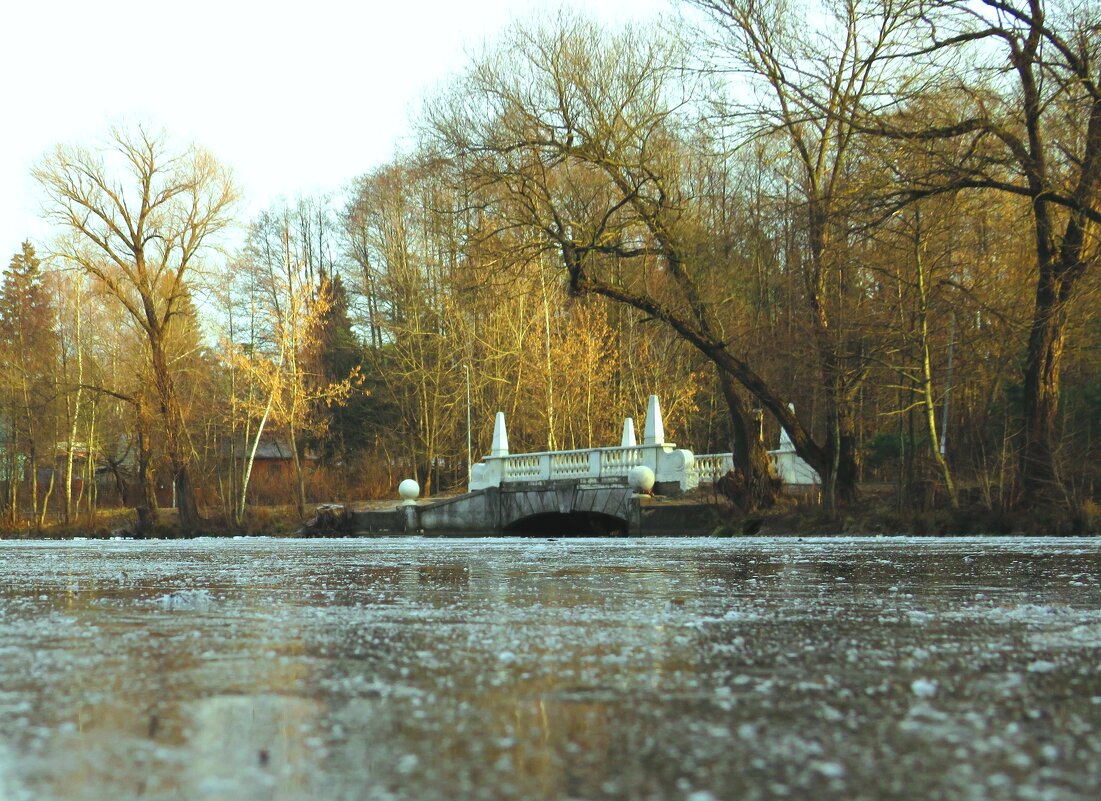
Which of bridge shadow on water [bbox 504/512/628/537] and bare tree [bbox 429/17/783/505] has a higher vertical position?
bare tree [bbox 429/17/783/505]

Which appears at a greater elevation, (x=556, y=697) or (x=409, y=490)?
(x=409, y=490)

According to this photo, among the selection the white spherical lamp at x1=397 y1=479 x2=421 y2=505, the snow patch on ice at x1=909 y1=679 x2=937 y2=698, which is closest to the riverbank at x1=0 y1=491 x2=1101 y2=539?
the white spherical lamp at x1=397 y1=479 x2=421 y2=505

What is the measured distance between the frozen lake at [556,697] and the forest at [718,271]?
44.6 ft

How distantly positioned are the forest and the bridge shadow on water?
16.6ft

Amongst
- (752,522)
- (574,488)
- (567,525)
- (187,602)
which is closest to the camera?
(187,602)

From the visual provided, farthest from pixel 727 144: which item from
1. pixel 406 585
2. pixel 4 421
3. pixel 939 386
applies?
pixel 4 421

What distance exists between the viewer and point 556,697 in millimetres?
3412

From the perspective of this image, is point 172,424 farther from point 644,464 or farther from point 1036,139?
point 1036,139

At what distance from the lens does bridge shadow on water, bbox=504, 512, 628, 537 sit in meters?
34.5

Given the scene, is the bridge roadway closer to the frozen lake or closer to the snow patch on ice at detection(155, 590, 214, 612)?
the snow patch on ice at detection(155, 590, 214, 612)

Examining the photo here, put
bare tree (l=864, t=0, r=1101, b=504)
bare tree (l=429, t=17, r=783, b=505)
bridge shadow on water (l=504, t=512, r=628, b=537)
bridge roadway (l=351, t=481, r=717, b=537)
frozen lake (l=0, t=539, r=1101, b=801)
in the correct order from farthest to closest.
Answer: bridge shadow on water (l=504, t=512, r=628, b=537) < bridge roadway (l=351, t=481, r=717, b=537) < bare tree (l=429, t=17, r=783, b=505) < bare tree (l=864, t=0, r=1101, b=504) < frozen lake (l=0, t=539, r=1101, b=801)

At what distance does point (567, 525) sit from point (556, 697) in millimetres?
33341

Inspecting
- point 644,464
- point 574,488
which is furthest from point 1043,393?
point 574,488

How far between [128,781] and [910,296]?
25484 mm
